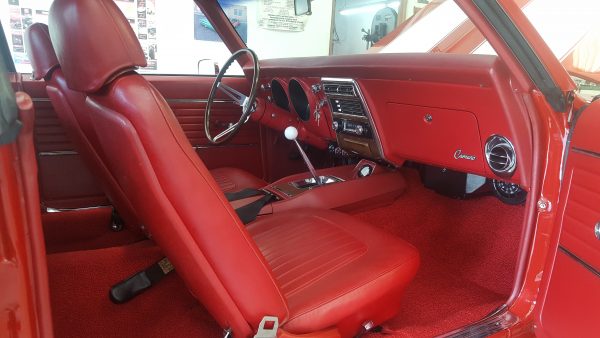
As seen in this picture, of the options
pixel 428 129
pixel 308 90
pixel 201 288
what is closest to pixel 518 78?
pixel 428 129

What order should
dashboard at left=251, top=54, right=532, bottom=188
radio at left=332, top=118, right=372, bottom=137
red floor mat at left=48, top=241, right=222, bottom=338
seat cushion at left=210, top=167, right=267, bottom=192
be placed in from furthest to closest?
seat cushion at left=210, top=167, right=267, bottom=192 → radio at left=332, top=118, right=372, bottom=137 → red floor mat at left=48, top=241, right=222, bottom=338 → dashboard at left=251, top=54, right=532, bottom=188

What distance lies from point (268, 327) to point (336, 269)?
36 cm

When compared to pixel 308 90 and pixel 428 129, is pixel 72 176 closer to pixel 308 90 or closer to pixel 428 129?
pixel 308 90

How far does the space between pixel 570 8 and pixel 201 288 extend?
8.74ft

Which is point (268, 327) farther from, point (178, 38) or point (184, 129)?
point (178, 38)

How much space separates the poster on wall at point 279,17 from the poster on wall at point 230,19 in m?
0.26

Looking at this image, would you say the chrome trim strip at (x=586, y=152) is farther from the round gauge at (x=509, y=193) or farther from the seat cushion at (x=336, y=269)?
the round gauge at (x=509, y=193)

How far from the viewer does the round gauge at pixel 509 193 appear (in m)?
1.91

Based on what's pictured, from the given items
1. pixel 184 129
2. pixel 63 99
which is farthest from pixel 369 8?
pixel 63 99

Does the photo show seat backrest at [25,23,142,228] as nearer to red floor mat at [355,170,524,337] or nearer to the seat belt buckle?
the seat belt buckle

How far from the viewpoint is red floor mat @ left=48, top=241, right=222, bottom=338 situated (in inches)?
55.8

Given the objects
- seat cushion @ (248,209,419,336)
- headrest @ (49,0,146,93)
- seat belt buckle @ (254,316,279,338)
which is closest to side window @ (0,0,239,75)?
seat cushion @ (248,209,419,336)

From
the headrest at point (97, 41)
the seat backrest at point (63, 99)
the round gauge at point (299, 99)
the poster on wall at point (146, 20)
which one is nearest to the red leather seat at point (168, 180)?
the headrest at point (97, 41)

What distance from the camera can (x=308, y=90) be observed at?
2150mm
